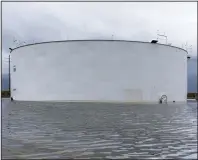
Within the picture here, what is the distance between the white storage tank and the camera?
2470 centimetres

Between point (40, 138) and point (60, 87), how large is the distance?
1879cm

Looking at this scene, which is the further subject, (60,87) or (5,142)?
(60,87)

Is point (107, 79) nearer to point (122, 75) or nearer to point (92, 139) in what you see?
point (122, 75)

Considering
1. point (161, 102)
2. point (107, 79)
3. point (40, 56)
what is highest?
point (40, 56)

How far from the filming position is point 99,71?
24.7 m

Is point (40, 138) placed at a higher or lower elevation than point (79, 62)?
lower

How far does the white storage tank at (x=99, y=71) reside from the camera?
973 inches

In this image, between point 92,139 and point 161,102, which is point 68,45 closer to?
point 161,102

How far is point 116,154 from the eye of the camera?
5.00 m

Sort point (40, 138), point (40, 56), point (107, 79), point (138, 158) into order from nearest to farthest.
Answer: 1. point (138, 158)
2. point (40, 138)
3. point (107, 79)
4. point (40, 56)

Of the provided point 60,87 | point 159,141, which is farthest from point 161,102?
point 159,141

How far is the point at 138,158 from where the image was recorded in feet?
15.5

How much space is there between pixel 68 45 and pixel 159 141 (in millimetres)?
19920

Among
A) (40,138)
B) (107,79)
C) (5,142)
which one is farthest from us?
(107,79)
